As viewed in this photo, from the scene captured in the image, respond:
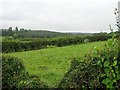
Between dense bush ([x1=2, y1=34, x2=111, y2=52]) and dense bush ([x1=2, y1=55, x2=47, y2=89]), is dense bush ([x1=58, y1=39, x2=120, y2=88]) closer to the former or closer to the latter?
dense bush ([x1=2, y1=55, x2=47, y2=89])

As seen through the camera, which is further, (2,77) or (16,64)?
(16,64)

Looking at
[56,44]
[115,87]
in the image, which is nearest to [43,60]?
[56,44]

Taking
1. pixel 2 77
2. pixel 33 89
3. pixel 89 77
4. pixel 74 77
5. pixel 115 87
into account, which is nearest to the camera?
pixel 115 87

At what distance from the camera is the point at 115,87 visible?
4.00 meters

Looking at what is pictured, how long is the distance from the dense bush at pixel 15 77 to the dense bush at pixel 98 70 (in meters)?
0.70

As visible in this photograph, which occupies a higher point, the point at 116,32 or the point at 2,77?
the point at 116,32

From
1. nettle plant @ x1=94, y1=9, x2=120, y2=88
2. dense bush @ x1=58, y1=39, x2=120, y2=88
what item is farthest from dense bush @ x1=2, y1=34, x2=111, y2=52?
nettle plant @ x1=94, y1=9, x2=120, y2=88

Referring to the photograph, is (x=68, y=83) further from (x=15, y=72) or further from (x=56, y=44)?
(x=56, y=44)

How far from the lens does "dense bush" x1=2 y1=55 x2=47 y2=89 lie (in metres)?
5.98

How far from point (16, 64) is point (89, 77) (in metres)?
3.13

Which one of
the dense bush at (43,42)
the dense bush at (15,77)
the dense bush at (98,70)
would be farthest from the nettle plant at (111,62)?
the dense bush at (43,42)

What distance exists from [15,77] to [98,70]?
2584 millimetres

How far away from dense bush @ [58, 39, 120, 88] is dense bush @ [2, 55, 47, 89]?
702 millimetres

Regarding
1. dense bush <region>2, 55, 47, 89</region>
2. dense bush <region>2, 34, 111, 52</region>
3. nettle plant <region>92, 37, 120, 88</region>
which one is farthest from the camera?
dense bush <region>2, 34, 111, 52</region>
